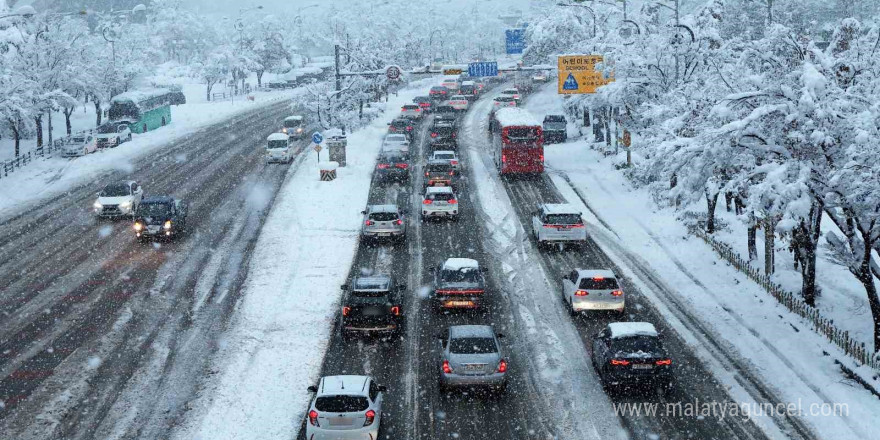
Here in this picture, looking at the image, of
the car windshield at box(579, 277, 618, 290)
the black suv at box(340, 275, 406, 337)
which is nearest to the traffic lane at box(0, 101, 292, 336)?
the black suv at box(340, 275, 406, 337)

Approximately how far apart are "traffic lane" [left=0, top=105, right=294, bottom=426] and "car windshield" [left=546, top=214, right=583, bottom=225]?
15.3m

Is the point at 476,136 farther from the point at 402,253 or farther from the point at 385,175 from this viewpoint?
the point at 402,253

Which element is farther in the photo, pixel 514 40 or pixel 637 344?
pixel 514 40

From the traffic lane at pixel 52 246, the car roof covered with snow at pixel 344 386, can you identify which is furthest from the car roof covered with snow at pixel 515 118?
the car roof covered with snow at pixel 344 386

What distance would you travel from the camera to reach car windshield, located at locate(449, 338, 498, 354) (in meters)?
19.0

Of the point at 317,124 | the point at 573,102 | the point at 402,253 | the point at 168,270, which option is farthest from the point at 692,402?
the point at 317,124

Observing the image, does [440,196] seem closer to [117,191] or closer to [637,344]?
[117,191]

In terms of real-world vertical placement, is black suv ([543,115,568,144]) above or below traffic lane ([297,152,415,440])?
above

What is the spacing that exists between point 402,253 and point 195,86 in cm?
11876

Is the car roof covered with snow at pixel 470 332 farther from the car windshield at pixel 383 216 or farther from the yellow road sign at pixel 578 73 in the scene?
the yellow road sign at pixel 578 73

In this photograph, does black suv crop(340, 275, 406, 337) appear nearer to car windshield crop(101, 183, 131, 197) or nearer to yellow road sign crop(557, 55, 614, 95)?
car windshield crop(101, 183, 131, 197)

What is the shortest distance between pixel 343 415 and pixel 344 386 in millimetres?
634

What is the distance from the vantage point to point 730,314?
83.1 ft

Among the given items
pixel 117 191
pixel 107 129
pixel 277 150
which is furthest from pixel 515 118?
pixel 107 129
